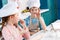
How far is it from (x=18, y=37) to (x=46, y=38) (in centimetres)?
50

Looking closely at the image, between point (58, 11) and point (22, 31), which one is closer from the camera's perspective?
point (22, 31)

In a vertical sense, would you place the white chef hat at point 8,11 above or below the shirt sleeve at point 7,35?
above

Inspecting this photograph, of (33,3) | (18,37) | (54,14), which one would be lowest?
(54,14)

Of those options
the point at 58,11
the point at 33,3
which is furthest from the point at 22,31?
the point at 58,11

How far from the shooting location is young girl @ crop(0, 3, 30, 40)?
1.69 ft

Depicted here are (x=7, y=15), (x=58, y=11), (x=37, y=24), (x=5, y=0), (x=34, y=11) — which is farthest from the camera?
(x=58, y=11)

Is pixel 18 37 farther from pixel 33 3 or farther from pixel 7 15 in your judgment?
pixel 33 3

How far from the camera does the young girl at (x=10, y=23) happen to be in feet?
1.69

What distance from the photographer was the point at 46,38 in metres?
1.01

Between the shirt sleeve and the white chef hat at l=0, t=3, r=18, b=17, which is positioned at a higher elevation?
the white chef hat at l=0, t=3, r=18, b=17

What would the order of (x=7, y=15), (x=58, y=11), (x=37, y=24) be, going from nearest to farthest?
(x=7, y=15)
(x=37, y=24)
(x=58, y=11)

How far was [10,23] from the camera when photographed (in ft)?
1.80

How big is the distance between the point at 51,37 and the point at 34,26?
15 cm

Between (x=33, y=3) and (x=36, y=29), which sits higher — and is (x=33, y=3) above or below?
above
